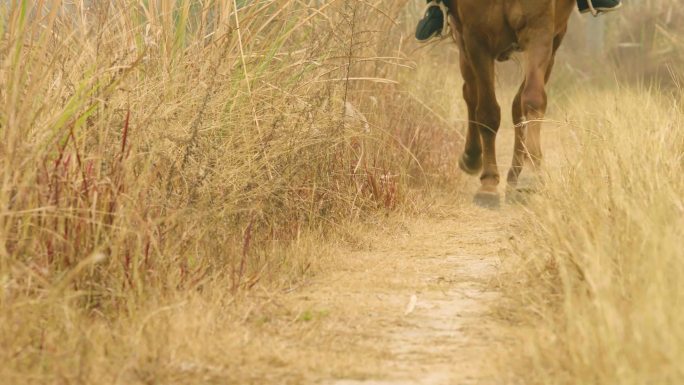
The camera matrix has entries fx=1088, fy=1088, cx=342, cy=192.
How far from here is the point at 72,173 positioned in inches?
131

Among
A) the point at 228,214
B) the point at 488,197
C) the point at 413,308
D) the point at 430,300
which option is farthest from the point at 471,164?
the point at 413,308

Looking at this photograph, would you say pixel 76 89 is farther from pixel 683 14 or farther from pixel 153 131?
pixel 683 14

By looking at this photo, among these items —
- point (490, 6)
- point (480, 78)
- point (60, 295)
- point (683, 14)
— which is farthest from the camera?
point (683, 14)

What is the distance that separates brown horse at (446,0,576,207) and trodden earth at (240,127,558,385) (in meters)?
0.91

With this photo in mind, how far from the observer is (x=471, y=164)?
6758 mm

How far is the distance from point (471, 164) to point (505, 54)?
0.91m

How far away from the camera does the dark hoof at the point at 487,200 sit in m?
6.16

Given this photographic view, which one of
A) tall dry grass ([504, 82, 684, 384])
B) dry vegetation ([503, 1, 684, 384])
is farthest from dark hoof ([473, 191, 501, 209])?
tall dry grass ([504, 82, 684, 384])

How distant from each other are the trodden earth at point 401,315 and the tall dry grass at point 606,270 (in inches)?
5.4

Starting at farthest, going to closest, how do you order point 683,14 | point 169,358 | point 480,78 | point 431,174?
point 683,14, point 431,174, point 480,78, point 169,358

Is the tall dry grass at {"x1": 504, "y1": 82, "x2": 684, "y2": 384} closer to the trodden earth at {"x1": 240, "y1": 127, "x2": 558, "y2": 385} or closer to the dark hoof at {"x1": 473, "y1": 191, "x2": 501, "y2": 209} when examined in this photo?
the trodden earth at {"x1": 240, "y1": 127, "x2": 558, "y2": 385}

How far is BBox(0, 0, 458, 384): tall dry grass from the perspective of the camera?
2.88 metres

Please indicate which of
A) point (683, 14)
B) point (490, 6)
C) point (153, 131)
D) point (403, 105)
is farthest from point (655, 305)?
point (683, 14)

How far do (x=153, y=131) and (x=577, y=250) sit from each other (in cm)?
155
